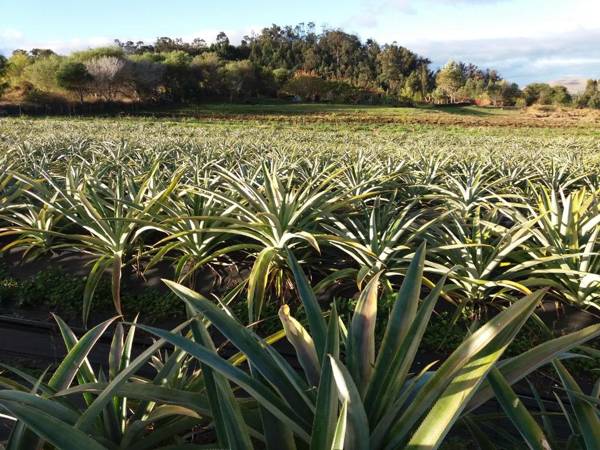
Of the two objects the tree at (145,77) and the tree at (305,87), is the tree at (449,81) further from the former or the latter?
the tree at (145,77)

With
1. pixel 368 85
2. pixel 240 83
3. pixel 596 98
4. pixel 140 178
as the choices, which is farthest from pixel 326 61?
pixel 140 178

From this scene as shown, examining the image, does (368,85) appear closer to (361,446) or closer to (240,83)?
(240,83)

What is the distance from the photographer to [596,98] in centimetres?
6462

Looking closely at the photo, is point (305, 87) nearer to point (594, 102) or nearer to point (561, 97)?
point (561, 97)

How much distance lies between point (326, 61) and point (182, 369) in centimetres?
9554

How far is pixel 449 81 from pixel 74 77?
5650 centimetres

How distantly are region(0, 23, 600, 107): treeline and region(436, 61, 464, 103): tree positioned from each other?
16 centimetres

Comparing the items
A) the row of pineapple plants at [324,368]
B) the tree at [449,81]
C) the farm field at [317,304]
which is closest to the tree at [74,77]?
the farm field at [317,304]

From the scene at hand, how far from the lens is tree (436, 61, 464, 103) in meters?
71.8

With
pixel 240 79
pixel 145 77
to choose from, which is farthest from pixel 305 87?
pixel 145 77

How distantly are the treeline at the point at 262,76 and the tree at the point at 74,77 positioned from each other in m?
0.09

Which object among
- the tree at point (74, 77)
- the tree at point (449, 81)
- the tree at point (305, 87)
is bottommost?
the tree at point (74, 77)

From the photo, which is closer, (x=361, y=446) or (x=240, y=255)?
(x=361, y=446)

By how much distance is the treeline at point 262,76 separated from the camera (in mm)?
41125
